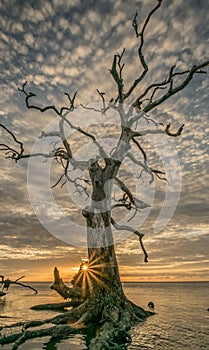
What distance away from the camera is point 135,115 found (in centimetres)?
1884

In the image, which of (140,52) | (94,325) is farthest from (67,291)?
(140,52)

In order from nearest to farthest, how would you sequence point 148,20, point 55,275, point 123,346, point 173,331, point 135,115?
point 123,346 → point 148,20 → point 135,115 → point 173,331 → point 55,275

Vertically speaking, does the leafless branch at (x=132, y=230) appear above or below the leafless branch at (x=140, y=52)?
below

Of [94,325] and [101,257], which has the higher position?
[101,257]

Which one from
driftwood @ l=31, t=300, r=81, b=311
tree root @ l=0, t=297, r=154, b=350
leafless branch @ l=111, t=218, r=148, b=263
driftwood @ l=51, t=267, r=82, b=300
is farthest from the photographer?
driftwood @ l=51, t=267, r=82, b=300

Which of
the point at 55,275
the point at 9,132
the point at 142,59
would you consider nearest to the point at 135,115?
the point at 142,59

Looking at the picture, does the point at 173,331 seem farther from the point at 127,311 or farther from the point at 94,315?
the point at 94,315

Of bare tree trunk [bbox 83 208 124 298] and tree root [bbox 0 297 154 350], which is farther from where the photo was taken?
bare tree trunk [bbox 83 208 124 298]

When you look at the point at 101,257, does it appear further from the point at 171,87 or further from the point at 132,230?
the point at 171,87

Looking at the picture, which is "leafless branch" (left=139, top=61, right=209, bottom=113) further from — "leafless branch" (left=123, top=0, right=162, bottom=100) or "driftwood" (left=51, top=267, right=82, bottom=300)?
"driftwood" (left=51, top=267, right=82, bottom=300)

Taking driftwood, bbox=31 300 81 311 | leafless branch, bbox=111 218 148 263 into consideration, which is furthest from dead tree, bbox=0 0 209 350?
driftwood, bbox=31 300 81 311

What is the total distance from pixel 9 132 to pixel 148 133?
8260 millimetres

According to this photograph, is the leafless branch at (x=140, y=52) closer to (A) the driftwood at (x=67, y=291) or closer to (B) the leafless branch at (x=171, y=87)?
(B) the leafless branch at (x=171, y=87)

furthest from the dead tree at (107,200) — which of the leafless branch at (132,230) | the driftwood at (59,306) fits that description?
the driftwood at (59,306)
